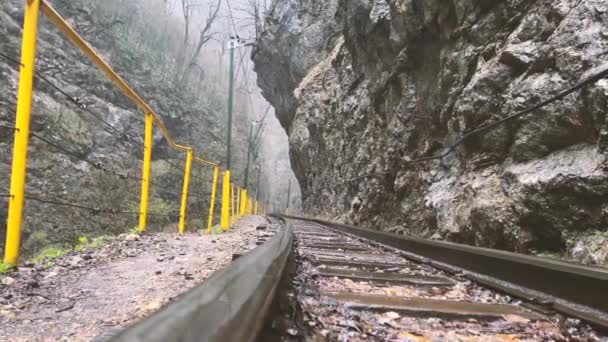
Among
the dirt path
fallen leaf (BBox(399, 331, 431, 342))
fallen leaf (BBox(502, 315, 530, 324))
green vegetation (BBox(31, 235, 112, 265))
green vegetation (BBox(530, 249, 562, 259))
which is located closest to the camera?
fallen leaf (BBox(399, 331, 431, 342))

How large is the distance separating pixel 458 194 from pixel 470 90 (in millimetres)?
1472

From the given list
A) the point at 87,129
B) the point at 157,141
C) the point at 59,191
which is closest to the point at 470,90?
the point at 59,191

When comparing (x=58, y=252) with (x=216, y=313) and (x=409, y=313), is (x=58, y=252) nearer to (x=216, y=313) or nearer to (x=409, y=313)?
(x=409, y=313)

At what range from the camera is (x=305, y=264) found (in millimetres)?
3432

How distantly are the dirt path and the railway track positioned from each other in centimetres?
62

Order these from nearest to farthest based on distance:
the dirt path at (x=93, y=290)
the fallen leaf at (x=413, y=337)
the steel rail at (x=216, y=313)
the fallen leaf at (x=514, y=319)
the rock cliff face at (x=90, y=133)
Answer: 1. the steel rail at (x=216, y=313)
2. the fallen leaf at (x=413, y=337)
3. the dirt path at (x=93, y=290)
4. the fallen leaf at (x=514, y=319)
5. the rock cliff face at (x=90, y=133)

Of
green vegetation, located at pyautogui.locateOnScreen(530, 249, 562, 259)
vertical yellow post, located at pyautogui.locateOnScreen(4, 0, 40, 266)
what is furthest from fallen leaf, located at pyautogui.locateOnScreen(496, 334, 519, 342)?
vertical yellow post, located at pyautogui.locateOnScreen(4, 0, 40, 266)

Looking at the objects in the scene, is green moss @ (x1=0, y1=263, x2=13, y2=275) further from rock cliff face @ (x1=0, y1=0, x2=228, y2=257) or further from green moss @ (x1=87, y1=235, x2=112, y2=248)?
rock cliff face @ (x1=0, y1=0, x2=228, y2=257)

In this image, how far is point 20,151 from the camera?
2420mm

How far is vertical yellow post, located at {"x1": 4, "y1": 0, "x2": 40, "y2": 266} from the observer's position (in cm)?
239

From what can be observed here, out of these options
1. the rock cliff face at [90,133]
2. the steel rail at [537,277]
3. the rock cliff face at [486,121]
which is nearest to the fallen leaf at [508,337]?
the steel rail at [537,277]

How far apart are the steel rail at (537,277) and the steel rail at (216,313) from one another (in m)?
1.71

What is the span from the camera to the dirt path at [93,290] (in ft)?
6.20

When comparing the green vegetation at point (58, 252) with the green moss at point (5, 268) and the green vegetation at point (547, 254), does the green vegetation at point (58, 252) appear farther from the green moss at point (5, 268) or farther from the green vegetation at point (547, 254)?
the green vegetation at point (547, 254)
